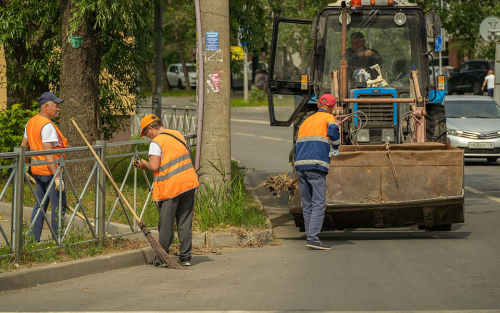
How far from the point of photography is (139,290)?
7.16 metres

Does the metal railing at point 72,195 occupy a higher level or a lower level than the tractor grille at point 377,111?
lower

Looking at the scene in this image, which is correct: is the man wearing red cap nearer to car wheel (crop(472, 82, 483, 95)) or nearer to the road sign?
the road sign

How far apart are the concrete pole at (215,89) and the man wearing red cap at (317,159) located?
1.50 meters

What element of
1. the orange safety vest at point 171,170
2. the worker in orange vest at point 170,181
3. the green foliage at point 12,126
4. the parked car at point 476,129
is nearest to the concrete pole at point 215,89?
the worker in orange vest at point 170,181

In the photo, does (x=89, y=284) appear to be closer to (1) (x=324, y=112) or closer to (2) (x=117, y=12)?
(1) (x=324, y=112)

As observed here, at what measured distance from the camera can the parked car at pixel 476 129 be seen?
686 inches

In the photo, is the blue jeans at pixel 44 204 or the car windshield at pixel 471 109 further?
the car windshield at pixel 471 109

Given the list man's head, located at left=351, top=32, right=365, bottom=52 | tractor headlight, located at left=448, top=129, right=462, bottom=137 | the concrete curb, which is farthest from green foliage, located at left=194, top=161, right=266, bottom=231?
tractor headlight, located at left=448, top=129, right=462, bottom=137

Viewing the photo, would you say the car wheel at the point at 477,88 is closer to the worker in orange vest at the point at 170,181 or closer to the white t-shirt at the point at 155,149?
the worker in orange vest at the point at 170,181

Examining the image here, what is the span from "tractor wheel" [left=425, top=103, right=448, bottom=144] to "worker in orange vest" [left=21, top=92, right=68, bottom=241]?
5.18 m

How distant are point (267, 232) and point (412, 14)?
14.2 ft

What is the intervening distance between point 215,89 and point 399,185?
2608 millimetres

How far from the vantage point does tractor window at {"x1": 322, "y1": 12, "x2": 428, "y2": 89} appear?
11664mm

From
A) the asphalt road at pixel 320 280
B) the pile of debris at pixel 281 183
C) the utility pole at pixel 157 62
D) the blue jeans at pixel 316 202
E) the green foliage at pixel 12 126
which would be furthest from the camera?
the utility pole at pixel 157 62
